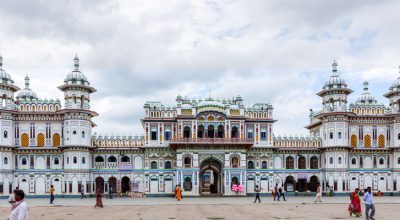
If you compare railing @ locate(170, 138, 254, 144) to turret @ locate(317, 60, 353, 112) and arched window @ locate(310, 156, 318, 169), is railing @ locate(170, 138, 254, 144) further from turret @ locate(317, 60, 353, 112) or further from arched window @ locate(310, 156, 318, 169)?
turret @ locate(317, 60, 353, 112)

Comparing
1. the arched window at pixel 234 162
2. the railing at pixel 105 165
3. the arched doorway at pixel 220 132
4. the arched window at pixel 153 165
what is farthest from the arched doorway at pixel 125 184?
the arched window at pixel 234 162

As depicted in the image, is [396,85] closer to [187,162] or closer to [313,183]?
[313,183]

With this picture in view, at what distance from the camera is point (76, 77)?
55.9 metres

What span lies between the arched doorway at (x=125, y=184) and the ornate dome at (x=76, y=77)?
41.5 ft

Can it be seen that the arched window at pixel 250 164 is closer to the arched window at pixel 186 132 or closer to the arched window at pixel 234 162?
the arched window at pixel 234 162

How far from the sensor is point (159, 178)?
57.2 meters

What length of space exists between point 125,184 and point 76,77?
47.7ft

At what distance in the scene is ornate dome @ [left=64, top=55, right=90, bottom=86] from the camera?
55.6 m

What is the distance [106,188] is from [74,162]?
5.33 metres

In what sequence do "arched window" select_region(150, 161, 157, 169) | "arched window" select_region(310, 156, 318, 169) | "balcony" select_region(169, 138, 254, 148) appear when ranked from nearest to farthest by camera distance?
"balcony" select_region(169, 138, 254, 148) → "arched window" select_region(150, 161, 157, 169) → "arched window" select_region(310, 156, 318, 169)

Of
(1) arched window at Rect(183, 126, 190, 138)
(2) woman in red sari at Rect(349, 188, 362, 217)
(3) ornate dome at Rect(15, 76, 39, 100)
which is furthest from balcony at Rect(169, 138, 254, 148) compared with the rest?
(2) woman in red sari at Rect(349, 188, 362, 217)

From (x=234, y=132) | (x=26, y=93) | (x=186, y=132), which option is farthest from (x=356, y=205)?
(x=26, y=93)

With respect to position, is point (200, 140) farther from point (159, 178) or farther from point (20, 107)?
point (20, 107)

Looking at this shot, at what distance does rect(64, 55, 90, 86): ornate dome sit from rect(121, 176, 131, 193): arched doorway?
12661mm
